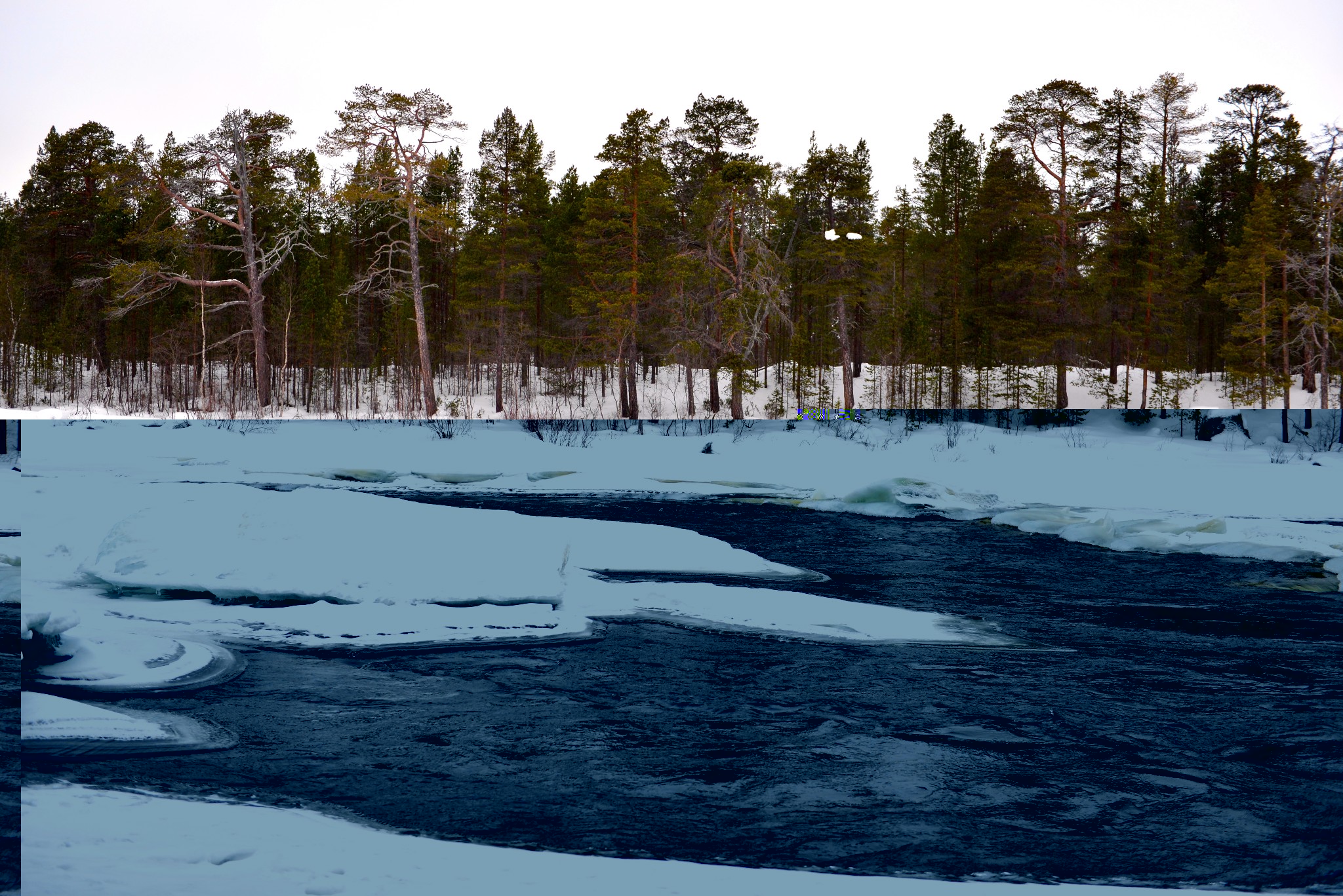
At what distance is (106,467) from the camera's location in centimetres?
1548

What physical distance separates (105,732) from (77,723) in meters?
0.21

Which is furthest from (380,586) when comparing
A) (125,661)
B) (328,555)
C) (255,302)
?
(255,302)

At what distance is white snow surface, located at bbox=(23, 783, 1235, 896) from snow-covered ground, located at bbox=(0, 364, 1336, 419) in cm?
1171

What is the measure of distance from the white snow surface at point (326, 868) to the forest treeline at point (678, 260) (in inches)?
404

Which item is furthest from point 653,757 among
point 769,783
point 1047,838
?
point 1047,838

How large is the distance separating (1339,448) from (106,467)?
1825 centimetres

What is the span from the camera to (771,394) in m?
17.5

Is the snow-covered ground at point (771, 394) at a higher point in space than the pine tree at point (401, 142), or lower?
lower

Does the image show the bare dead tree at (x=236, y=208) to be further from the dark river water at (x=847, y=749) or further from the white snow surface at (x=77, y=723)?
the white snow surface at (x=77, y=723)

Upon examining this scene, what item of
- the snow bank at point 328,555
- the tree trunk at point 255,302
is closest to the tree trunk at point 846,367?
the snow bank at point 328,555

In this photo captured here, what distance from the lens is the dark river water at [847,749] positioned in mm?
4086

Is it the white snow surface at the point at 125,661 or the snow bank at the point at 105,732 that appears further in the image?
the white snow surface at the point at 125,661

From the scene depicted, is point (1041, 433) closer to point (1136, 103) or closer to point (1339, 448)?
point (1339, 448)

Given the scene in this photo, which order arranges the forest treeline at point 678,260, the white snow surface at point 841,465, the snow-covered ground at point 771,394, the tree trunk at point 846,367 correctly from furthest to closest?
1. the tree trunk at point 846,367
2. the snow-covered ground at point 771,394
3. the white snow surface at point 841,465
4. the forest treeline at point 678,260
